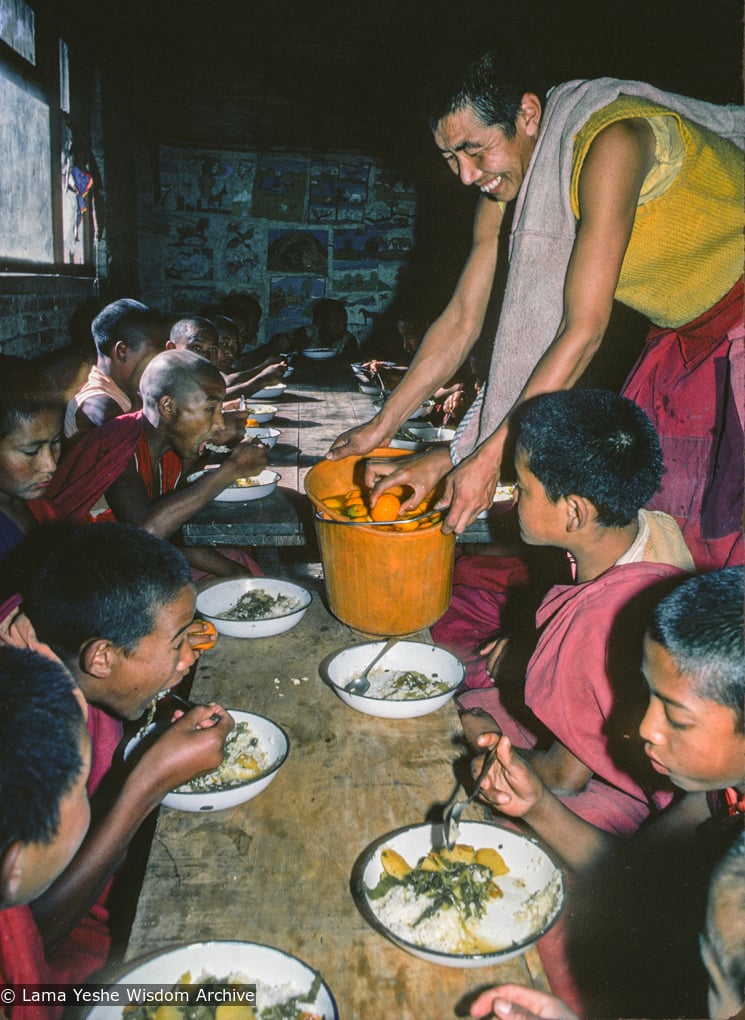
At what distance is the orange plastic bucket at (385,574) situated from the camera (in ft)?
5.19

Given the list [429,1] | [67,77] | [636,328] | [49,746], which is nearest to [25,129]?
[67,77]

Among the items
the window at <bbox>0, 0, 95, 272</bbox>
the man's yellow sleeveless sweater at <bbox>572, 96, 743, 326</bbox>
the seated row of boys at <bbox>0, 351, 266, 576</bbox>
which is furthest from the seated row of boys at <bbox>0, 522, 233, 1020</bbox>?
the window at <bbox>0, 0, 95, 272</bbox>

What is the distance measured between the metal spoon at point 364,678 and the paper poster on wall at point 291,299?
761cm

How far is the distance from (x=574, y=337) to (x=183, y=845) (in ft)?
4.64

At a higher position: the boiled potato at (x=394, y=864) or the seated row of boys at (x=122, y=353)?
the seated row of boys at (x=122, y=353)

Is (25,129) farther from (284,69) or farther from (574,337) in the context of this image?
(574,337)

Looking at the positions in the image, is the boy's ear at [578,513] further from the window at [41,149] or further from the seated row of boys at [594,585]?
the window at [41,149]

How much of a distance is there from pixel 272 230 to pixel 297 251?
0.37m

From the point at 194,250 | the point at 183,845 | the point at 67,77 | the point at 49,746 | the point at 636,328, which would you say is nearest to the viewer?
the point at 49,746

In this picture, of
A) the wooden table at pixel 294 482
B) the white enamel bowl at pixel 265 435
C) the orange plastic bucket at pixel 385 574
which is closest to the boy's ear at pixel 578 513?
the orange plastic bucket at pixel 385 574

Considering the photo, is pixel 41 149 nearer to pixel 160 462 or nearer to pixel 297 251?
pixel 160 462

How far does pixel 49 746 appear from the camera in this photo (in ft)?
3.06

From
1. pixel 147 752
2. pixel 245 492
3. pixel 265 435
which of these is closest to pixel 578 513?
pixel 147 752

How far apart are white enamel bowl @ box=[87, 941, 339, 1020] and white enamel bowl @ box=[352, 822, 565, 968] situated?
13cm
